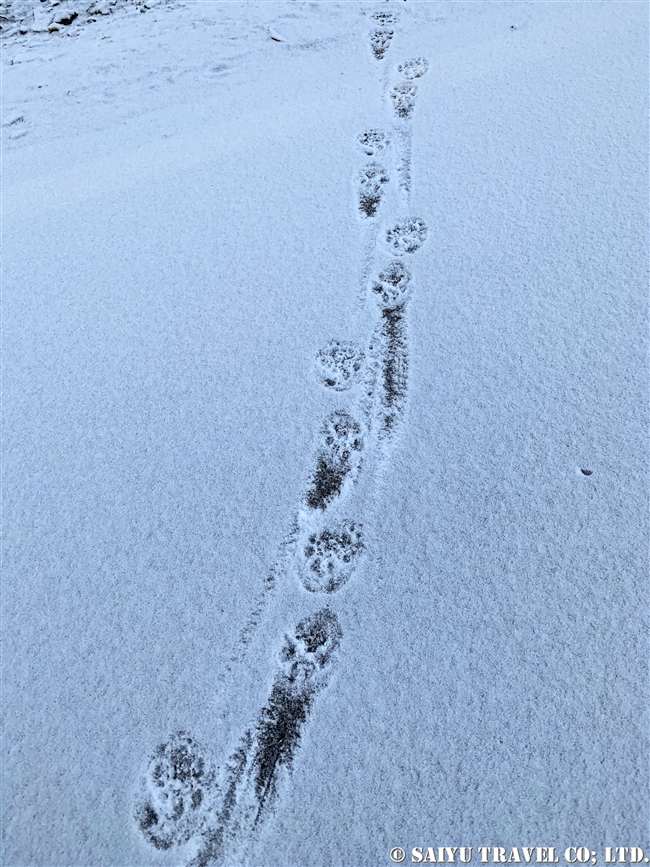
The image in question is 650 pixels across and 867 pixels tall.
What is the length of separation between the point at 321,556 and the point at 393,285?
76cm

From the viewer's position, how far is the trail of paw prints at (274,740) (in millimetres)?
949

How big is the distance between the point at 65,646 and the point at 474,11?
2591 millimetres

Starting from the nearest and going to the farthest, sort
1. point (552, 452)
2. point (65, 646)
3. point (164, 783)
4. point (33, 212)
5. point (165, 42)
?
point (164, 783), point (65, 646), point (552, 452), point (33, 212), point (165, 42)

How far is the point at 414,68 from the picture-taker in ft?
6.97

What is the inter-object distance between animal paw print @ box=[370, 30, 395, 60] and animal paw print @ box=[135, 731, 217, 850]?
2.34 m

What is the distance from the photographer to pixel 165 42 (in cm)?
244

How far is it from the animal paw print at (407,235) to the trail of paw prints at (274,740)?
39.5 inches

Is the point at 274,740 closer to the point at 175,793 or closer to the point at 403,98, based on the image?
the point at 175,793

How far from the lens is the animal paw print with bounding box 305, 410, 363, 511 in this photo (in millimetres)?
1248

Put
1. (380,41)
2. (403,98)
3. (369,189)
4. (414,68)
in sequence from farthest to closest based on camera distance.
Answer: (380,41) < (414,68) < (403,98) < (369,189)

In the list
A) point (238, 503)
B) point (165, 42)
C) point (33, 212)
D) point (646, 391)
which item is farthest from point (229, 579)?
point (165, 42)

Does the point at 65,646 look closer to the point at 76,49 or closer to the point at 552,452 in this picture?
the point at 552,452

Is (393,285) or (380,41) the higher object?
(380,41)

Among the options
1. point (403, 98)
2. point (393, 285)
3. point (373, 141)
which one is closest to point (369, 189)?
point (373, 141)
